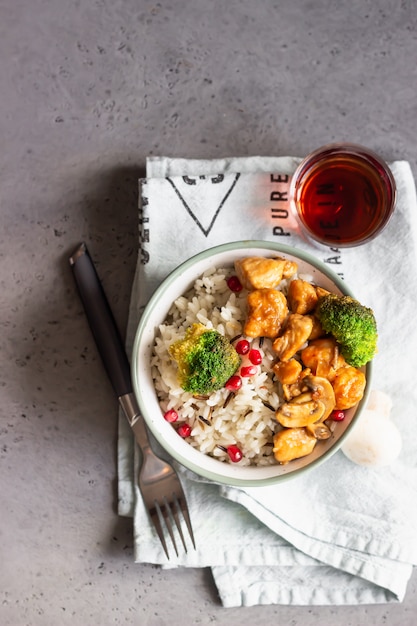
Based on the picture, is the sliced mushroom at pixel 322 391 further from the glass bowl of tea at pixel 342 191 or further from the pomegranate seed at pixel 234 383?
the glass bowl of tea at pixel 342 191

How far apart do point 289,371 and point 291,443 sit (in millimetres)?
287

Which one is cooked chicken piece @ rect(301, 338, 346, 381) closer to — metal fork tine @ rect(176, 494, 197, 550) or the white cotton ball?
the white cotton ball

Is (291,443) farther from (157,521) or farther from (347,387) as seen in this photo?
(157,521)

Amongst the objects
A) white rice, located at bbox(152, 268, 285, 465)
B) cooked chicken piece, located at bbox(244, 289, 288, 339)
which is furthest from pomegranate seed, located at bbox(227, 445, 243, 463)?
cooked chicken piece, located at bbox(244, 289, 288, 339)

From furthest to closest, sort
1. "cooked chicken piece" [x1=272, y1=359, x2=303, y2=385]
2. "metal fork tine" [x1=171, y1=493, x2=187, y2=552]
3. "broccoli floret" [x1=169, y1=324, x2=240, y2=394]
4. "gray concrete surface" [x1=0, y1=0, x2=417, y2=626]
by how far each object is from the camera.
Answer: "gray concrete surface" [x1=0, y1=0, x2=417, y2=626] < "metal fork tine" [x1=171, y1=493, x2=187, y2=552] < "cooked chicken piece" [x1=272, y1=359, x2=303, y2=385] < "broccoli floret" [x1=169, y1=324, x2=240, y2=394]

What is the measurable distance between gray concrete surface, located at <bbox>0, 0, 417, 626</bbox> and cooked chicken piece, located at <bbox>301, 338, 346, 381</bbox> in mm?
979

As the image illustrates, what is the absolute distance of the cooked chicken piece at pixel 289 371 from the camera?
2.79 metres

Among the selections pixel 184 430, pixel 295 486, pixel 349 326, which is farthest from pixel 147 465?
pixel 349 326

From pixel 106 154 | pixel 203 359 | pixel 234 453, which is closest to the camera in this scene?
pixel 203 359

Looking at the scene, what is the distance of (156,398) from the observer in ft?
9.73

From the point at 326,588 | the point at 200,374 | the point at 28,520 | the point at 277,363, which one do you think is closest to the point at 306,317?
the point at 277,363

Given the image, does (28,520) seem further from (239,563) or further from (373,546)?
(373,546)

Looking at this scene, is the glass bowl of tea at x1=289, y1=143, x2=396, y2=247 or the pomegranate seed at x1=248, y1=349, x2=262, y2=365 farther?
the glass bowl of tea at x1=289, y1=143, x2=396, y2=247

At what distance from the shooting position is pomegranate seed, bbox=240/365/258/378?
283cm
